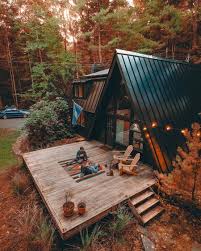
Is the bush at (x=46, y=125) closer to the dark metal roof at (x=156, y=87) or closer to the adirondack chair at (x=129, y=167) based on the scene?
the adirondack chair at (x=129, y=167)

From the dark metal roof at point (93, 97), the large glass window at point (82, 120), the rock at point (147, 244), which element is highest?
the dark metal roof at point (93, 97)

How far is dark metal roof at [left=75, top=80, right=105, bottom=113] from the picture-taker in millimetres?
11242

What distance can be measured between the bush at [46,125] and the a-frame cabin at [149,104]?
3491 millimetres

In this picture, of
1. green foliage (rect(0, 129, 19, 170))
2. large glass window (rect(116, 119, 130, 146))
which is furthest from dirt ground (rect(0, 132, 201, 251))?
green foliage (rect(0, 129, 19, 170))

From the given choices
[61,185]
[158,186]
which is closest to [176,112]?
[158,186]

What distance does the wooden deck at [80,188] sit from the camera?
16.3 feet

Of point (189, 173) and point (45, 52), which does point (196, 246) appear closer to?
point (189, 173)

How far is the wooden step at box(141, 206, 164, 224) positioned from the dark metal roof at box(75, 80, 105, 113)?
22.1ft

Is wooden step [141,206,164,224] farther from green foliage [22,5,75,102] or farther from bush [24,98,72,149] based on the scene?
green foliage [22,5,75,102]

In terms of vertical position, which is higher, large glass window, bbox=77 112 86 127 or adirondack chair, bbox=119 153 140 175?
large glass window, bbox=77 112 86 127

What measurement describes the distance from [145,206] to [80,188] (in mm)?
2391

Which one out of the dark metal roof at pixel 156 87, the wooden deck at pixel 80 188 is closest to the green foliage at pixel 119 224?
the wooden deck at pixel 80 188

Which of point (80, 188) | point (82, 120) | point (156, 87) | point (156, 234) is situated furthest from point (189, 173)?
point (82, 120)

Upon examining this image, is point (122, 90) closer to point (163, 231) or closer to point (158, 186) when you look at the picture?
point (158, 186)
